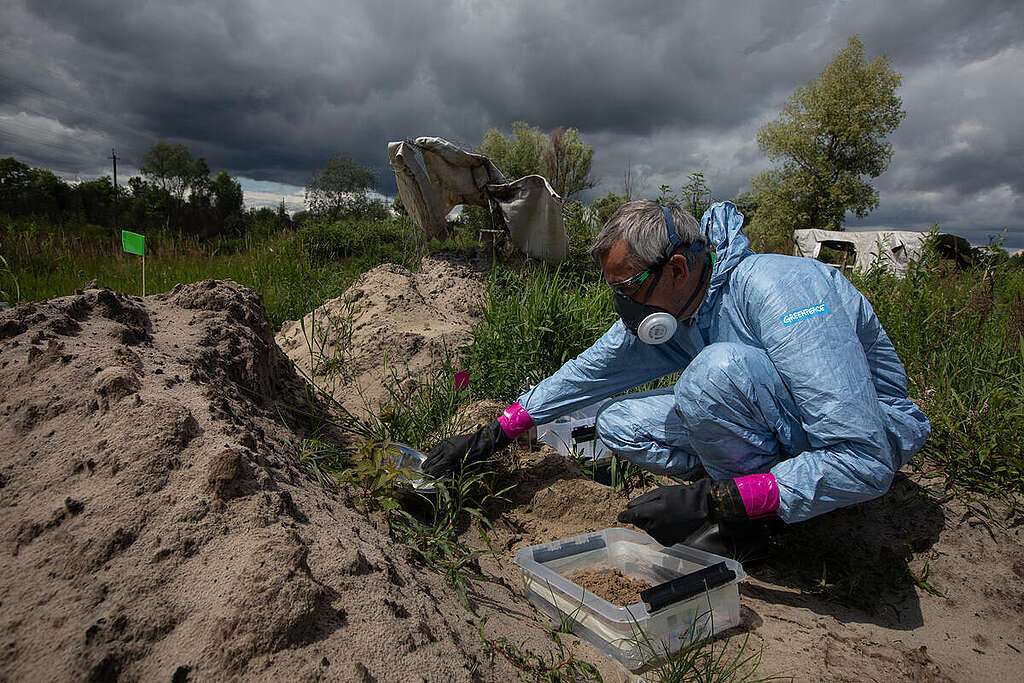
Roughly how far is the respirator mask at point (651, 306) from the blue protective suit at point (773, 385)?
0.39 ft

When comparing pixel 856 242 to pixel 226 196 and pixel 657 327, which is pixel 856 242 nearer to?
pixel 657 327

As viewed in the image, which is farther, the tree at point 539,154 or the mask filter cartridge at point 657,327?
the tree at point 539,154

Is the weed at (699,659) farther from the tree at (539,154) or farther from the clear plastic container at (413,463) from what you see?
the tree at (539,154)

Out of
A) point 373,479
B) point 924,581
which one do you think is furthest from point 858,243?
point 373,479

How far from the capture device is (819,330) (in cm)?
175

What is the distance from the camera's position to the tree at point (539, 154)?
21322 millimetres

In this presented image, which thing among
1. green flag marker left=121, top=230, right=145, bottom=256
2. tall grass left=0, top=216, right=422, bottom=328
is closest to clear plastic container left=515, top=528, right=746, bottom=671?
green flag marker left=121, top=230, right=145, bottom=256

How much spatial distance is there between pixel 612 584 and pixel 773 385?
36.9 inches

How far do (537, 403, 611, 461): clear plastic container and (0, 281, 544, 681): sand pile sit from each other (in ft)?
4.40

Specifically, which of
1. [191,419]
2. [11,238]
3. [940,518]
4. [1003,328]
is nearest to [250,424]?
[191,419]

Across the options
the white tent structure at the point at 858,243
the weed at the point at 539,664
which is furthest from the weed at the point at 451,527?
the white tent structure at the point at 858,243

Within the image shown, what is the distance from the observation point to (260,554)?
3.96 ft

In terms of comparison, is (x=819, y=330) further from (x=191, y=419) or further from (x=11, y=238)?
(x=11, y=238)

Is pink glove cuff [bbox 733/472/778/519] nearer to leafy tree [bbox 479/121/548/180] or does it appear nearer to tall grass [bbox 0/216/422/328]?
tall grass [bbox 0/216/422/328]
